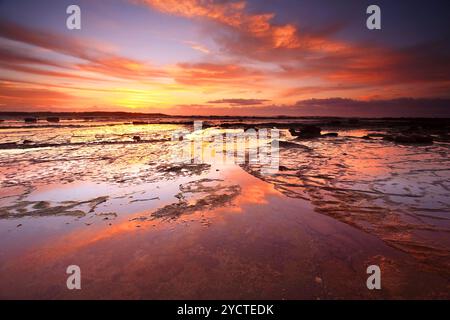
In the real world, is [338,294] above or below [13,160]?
below

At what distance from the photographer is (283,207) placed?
16.3 ft

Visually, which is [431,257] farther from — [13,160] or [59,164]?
[13,160]

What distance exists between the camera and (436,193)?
5.66 m

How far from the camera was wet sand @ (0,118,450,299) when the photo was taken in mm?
2672

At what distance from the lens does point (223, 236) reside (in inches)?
150

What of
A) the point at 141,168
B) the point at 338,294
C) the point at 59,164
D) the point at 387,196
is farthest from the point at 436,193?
the point at 59,164

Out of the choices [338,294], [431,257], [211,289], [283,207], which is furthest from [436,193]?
[211,289]

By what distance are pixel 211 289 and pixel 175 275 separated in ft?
1.72

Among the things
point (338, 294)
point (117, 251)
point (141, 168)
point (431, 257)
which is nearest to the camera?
point (338, 294)

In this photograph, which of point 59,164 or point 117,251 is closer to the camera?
point 117,251

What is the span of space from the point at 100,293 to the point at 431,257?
4213mm

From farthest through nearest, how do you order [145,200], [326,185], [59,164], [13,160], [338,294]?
[13,160] < [59,164] < [326,185] < [145,200] < [338,294]

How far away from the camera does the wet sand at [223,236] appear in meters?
2.67

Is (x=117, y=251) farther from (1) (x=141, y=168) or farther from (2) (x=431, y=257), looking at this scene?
(1) (x=141, y=168)
